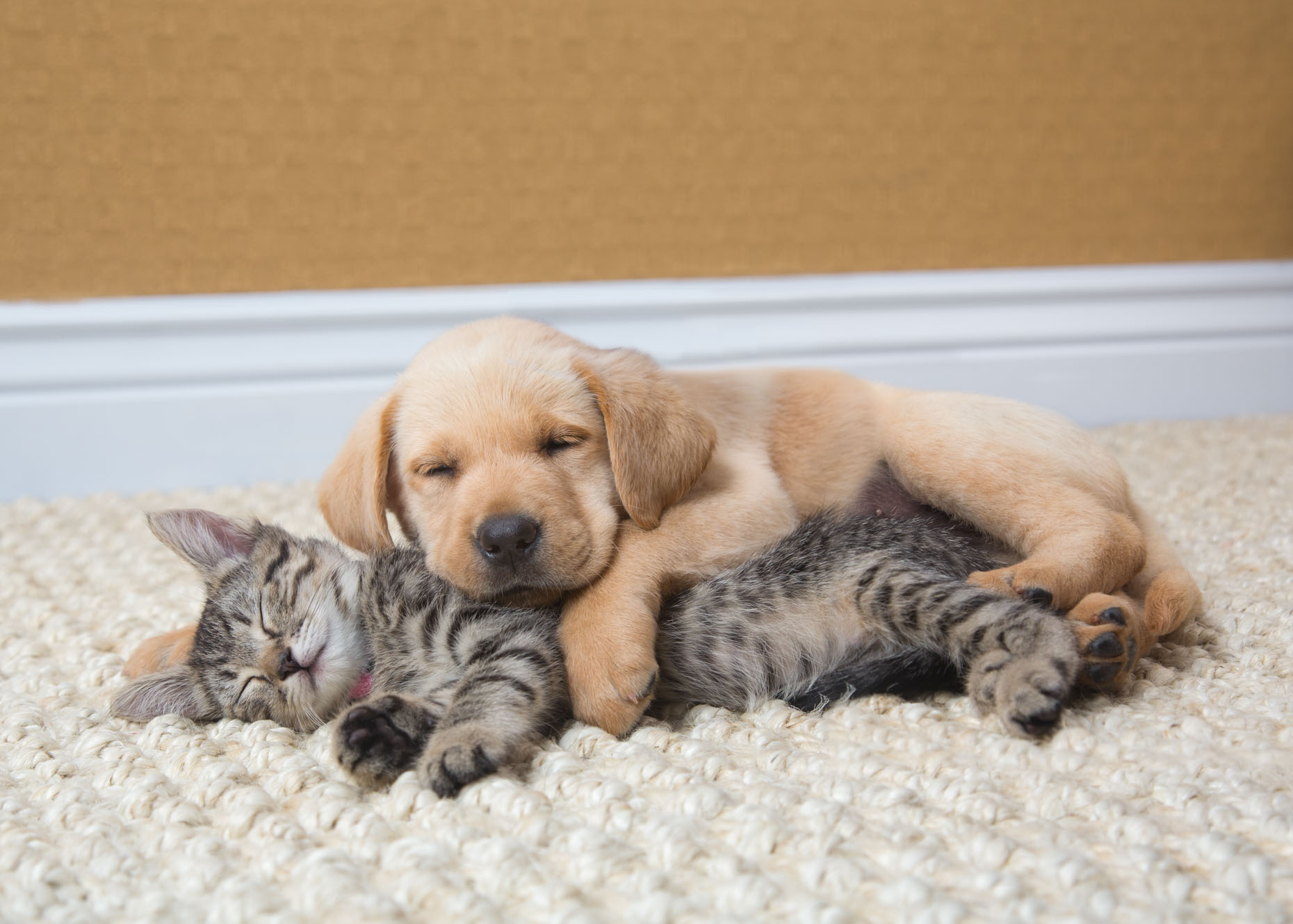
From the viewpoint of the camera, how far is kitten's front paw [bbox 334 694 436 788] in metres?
1.05

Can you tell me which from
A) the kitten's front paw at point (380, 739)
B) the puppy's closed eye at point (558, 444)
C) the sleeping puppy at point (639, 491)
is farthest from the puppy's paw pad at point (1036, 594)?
the kitten's front paw at point (380, 739)

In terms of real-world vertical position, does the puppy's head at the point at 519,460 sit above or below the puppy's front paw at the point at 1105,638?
above

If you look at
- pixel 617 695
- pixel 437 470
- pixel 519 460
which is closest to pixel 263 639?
pixel 437 470

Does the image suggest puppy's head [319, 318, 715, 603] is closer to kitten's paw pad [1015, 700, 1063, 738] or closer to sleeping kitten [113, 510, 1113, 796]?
sleeping kitten [113, 510, 1113, 796]

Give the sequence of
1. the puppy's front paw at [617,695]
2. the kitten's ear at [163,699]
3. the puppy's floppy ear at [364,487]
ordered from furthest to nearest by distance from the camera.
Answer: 1. the puppy's floppy ear at [364,487]
2. the kitten's ear at [163,699]
3. the puppy's front paw at [617,695]

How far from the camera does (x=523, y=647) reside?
123 centimetres

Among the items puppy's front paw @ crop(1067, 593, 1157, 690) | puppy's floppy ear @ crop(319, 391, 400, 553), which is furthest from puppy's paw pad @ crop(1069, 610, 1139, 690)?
puppy's floppy ear @ crop(319, 391, 400, 553)

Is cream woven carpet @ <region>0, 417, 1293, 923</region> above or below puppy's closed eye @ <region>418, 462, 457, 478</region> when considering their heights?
below


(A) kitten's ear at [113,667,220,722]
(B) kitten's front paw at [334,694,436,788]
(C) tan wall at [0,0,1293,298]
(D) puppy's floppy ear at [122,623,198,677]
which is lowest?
(D) puppy's floppy ear at [122,623,198,677]

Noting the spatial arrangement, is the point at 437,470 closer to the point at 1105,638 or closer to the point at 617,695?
the point at 617,695

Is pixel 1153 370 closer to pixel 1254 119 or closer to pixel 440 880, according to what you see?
pixel 1254 119

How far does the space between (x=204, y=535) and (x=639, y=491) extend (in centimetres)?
71

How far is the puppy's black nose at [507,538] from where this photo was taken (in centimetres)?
119

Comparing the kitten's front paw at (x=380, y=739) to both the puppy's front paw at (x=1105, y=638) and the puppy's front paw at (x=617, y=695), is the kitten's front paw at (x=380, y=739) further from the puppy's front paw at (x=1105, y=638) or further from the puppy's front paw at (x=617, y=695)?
the puppy's front paw at (x=1105, y=638)
